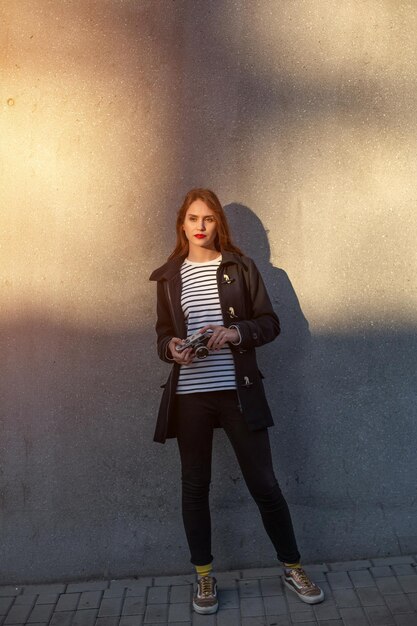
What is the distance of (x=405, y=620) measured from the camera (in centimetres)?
438

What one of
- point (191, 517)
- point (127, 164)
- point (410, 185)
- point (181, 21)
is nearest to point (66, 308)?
point (127, 164)

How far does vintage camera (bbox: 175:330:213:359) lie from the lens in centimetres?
428

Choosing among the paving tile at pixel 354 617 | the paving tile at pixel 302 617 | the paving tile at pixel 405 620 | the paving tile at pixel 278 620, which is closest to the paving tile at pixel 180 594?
the paving tile at pixel 278 620

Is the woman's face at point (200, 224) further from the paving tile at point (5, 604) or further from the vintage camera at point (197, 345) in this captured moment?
the paving tile at point (5, 604)

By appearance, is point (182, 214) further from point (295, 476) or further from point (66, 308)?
point (295, 476)

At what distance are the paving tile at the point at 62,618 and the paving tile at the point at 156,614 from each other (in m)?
0.38

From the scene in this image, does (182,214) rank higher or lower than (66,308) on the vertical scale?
higher

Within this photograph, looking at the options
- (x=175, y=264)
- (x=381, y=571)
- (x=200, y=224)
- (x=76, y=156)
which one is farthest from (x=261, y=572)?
(x=76, y=156)

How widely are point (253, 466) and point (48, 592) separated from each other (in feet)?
4.43

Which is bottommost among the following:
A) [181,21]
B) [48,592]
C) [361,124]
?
[48,592]

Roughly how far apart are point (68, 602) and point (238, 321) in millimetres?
1719

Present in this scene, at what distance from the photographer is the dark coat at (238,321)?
4453 millimetres

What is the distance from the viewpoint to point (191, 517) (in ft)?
15.2

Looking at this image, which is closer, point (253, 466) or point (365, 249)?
point (253, 466)
